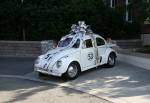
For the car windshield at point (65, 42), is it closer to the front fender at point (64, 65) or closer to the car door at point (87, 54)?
the car door at point (87, 54)

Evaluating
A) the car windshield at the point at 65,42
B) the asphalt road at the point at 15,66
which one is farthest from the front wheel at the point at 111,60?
the asphalt road at the point at 15,66

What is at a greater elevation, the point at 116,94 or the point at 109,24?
the point at 109,24

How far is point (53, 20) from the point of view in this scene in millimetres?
19922

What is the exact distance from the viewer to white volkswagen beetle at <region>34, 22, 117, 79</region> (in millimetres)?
12190

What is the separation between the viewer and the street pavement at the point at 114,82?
996 cm

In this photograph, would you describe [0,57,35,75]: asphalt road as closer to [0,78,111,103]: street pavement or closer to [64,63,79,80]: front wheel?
[0,78,111,103]: street pavement

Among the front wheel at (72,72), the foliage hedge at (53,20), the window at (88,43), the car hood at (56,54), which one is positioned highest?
the foliage hedge at (53,20)

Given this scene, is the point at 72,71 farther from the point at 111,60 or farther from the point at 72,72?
the point at 111,60

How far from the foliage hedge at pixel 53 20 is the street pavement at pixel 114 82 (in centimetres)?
531

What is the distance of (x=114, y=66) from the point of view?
48.3 ft

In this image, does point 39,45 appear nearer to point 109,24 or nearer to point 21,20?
point 21,20

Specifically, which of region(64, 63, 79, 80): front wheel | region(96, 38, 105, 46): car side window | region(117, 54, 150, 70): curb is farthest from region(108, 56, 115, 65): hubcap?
region(64, 63, 79, 80): front wheel

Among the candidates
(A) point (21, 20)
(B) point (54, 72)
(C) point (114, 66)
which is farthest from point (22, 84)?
(A) point (21, 20)

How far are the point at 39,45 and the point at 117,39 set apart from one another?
4541 millimetres
